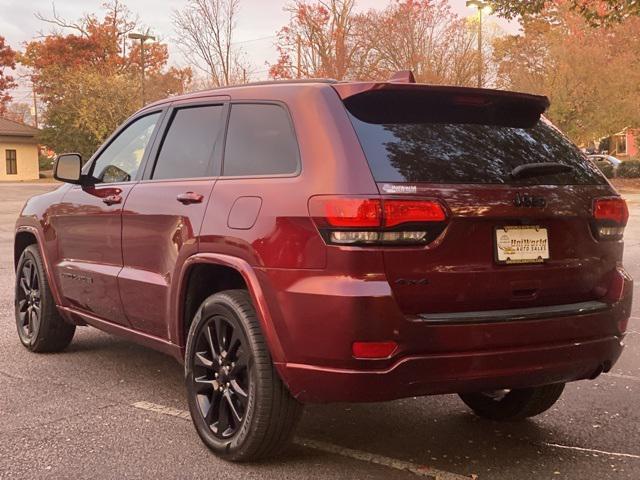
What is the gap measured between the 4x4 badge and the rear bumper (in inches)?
25.1

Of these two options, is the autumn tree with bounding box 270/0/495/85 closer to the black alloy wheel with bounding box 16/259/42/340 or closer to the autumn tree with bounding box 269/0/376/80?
the autumn tree with bounding box 269/0/376/80

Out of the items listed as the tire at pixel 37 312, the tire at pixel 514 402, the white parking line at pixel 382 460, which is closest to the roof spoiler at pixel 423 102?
the tire at pixel 514 402

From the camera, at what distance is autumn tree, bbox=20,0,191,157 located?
42656mm

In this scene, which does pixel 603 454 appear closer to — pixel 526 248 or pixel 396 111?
pixel 526 248

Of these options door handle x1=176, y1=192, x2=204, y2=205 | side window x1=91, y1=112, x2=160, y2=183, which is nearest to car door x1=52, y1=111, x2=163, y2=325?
side window x1=91, y1=112, x2=160, y2=183

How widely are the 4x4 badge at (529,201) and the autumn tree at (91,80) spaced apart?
3736 centimetres

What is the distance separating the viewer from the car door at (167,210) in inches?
154

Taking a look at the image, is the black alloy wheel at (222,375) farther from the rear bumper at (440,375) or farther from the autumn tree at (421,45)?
the autumn tree at (421,45)

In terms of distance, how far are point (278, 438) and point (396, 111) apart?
1597 mm

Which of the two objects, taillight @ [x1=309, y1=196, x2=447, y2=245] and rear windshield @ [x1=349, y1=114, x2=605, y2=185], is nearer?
taillight @ [x1=309, y1=196, x2=447, y2=245]

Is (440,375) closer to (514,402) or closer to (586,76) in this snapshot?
(514,402)

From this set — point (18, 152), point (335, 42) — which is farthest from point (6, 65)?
point (335, 42)

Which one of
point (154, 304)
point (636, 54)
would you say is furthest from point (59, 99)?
point (154, 304)

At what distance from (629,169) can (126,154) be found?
37565 millimetres
